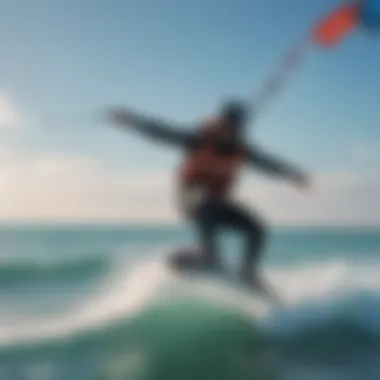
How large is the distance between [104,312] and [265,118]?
1.54ft

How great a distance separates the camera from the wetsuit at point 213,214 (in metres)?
1.40

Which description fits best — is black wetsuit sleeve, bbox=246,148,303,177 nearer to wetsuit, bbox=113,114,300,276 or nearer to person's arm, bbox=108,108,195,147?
wetsuit, bbox=113,114,300,276

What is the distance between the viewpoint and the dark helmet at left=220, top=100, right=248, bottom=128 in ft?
4.65

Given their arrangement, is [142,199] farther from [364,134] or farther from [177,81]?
[364,134]

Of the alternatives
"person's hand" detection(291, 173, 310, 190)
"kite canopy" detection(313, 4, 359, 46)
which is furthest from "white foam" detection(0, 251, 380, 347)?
"kite canopy" detection(313, 4, 359, 46)

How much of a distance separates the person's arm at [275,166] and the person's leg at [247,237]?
0.09 meters

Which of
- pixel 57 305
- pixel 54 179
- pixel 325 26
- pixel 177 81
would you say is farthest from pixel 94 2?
pixel 57 305

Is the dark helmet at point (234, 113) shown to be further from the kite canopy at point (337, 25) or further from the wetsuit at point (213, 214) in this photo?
the kite canopy at point (337, 25)

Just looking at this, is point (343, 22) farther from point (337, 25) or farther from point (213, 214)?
point (213, 214)

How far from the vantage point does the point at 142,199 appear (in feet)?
4.55

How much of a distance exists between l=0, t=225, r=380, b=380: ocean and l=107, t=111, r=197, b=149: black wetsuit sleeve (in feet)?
0.54

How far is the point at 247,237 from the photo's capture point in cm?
141

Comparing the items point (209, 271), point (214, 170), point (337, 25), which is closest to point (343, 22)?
point (337, 25)

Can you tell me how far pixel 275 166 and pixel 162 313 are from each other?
1.14 feet
